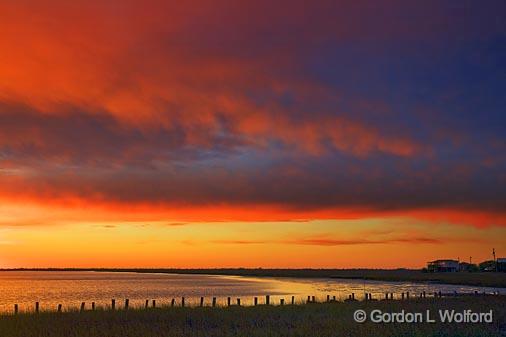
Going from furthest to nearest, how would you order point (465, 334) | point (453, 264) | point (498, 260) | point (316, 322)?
1. point (453, 264)
2. point (498, 260)
3. point (316, 322)
4. point (465, 334)

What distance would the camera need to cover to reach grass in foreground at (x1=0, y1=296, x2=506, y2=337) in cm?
2848

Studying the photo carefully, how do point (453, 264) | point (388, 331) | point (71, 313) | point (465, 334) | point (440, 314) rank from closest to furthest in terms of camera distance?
point (465, 334) < point (388, 331) < point (440, 314) < point (71, 313) < point (453, 264)

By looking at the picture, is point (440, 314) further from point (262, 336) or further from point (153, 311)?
point (153, 311)

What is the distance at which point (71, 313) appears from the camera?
38719mm

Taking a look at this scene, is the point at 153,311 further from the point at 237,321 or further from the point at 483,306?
the point at 483,306

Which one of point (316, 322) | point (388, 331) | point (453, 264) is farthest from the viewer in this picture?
point (453, 264)

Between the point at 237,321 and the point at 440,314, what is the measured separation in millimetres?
13082

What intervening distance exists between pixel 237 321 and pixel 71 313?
12555 millimetres

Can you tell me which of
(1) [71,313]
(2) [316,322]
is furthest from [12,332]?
(2) [316,322]

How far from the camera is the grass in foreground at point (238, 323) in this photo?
93.5 feet

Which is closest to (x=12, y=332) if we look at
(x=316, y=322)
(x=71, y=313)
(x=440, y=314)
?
(x=71, y=313)

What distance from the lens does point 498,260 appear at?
17650cm

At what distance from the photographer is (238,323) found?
33031mm

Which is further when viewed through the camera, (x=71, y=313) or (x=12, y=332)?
(x=71, y=313)
